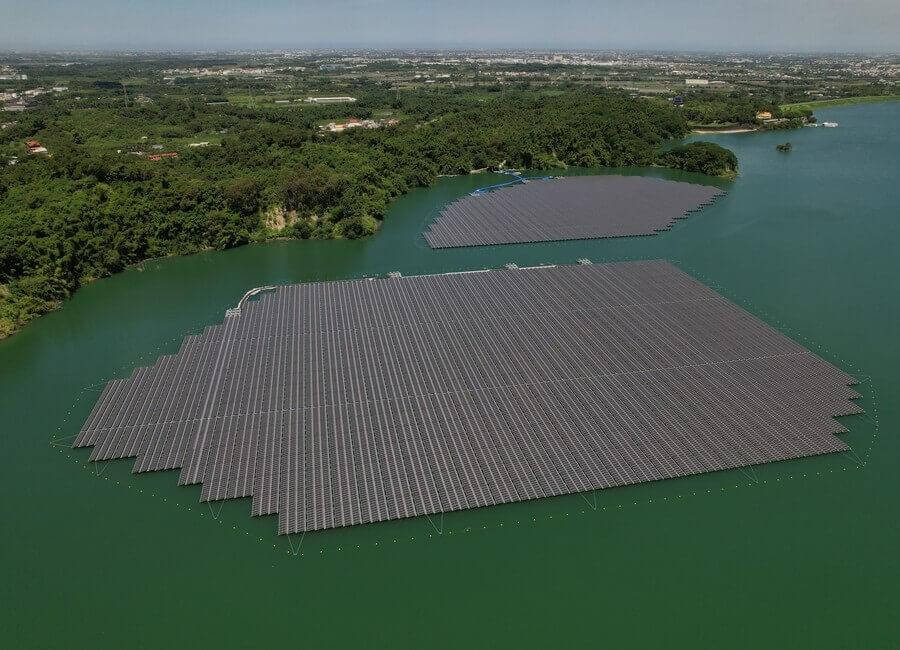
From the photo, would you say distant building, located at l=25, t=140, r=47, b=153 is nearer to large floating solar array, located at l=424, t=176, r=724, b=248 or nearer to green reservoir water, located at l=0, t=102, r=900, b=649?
large floating solar array, located at l=424, t=176, r=724, b=248

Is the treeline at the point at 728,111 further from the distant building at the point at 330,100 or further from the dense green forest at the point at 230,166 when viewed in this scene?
the distant building at the point at 330,100

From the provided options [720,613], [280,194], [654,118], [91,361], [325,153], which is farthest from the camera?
[654,118]

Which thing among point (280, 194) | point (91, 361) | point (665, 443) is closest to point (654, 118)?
point (280, 194)

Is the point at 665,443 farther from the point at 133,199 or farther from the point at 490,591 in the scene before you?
the point at 133,199

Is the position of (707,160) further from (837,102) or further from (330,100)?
(837,102)

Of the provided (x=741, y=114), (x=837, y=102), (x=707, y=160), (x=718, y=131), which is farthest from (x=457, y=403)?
(x=837, y=102)
